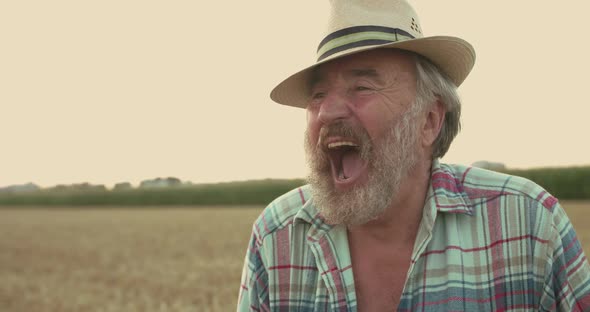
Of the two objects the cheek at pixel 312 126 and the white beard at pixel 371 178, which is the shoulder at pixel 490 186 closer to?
the white beard at pixel 371 178

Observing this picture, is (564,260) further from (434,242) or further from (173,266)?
(173,266)

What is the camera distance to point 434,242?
2352 millimetres

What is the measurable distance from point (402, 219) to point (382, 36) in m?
0.80

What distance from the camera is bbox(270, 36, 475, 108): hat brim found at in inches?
94.8

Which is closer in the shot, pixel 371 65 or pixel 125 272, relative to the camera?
pixel 371 65

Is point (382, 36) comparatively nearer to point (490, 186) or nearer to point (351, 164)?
point (351, 164)

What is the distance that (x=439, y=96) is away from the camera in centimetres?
265

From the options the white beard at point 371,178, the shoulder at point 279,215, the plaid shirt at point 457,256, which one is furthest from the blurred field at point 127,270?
the white beard at point 371,178

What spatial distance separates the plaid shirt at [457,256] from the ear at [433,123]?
166 mm

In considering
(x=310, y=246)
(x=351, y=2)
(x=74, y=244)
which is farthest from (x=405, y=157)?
(x=74, y=244)

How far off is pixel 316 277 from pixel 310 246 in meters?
0.13

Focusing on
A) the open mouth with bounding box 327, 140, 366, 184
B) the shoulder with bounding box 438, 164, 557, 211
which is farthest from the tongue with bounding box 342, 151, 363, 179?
the shoulder with bounding box 438, 164, 557, 211

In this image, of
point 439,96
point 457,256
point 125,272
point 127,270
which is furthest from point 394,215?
point 127,270

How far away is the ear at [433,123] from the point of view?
8.60ft
